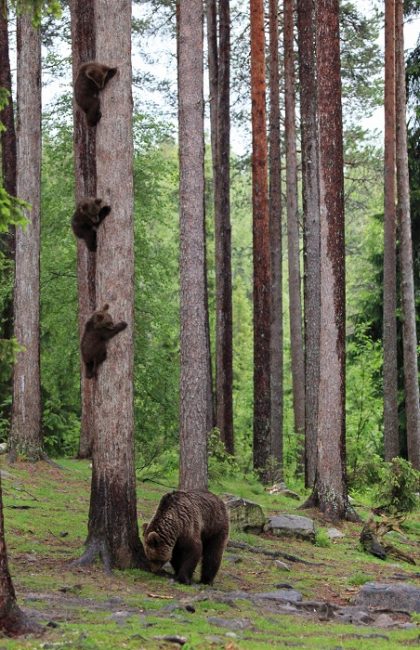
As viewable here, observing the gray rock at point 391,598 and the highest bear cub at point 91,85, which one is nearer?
the gray rock at point 391,598

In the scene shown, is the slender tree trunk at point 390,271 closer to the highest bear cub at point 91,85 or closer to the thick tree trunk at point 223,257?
the thick tree trunk at point 223,257

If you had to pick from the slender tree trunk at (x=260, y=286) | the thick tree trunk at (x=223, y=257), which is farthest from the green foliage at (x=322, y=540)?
the thick tree trunk at (x=223, y=257)

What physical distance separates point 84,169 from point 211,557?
33.2 feet

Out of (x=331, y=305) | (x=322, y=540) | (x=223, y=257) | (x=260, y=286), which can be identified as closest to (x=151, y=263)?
(x=223, y=257)

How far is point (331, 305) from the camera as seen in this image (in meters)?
17.9

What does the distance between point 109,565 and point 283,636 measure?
2.78 metres

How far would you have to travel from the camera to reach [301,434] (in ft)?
100

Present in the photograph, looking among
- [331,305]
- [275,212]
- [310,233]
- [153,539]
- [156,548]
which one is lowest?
[156,548]

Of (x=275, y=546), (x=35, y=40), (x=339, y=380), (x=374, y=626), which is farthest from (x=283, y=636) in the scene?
(x=35, y=40)

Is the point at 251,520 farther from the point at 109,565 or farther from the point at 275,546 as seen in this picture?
the point at 109,565

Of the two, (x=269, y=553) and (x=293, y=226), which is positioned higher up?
(x=293, y=226)

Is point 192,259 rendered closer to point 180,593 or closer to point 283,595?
point 283,595

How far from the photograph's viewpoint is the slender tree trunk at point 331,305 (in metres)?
17.9

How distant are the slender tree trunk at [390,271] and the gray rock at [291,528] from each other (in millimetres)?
10126
